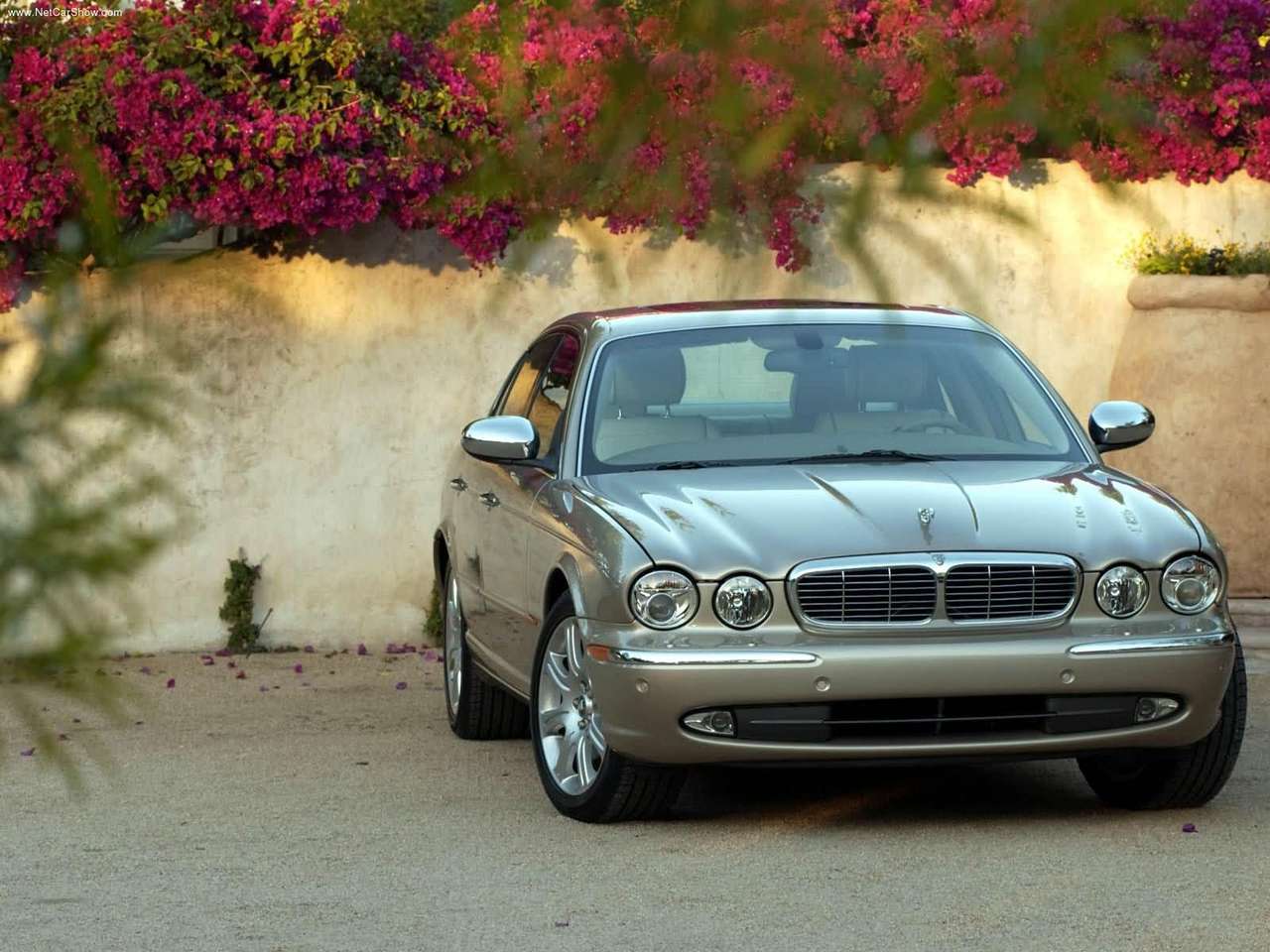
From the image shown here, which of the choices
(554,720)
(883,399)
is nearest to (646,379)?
(883,399)

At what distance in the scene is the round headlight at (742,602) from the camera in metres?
6.22

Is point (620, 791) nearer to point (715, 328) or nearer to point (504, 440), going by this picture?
point (504, 440)

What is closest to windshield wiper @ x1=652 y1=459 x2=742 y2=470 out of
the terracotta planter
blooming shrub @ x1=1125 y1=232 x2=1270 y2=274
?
the terracotta planter

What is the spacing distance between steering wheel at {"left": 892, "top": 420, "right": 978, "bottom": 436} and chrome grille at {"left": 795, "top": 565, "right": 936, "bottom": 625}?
111 centimetres

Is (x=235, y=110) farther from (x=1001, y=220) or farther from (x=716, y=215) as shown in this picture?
(x=1001, y=220)

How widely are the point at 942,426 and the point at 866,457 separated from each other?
1.30 ft

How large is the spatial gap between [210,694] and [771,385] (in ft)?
13.1

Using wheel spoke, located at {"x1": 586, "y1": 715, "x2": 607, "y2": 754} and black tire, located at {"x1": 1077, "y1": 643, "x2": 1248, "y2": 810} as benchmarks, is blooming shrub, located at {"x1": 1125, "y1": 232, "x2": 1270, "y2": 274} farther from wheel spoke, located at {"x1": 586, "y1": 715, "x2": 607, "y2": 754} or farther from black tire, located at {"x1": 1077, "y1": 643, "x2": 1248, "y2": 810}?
wheel spoke, located at {"x1": 586, "y1": 715, "x2": 607, "y2": 754}

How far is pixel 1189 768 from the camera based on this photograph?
6.68 metres

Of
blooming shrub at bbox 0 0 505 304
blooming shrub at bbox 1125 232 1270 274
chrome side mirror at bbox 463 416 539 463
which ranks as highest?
blooming shrub at bbox 0 0 505 304

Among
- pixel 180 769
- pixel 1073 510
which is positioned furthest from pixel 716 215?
pixel 180 769

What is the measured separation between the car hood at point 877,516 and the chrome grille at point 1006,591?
0.20ft

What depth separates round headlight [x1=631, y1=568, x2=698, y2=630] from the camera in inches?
246

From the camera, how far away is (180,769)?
8102 mm
